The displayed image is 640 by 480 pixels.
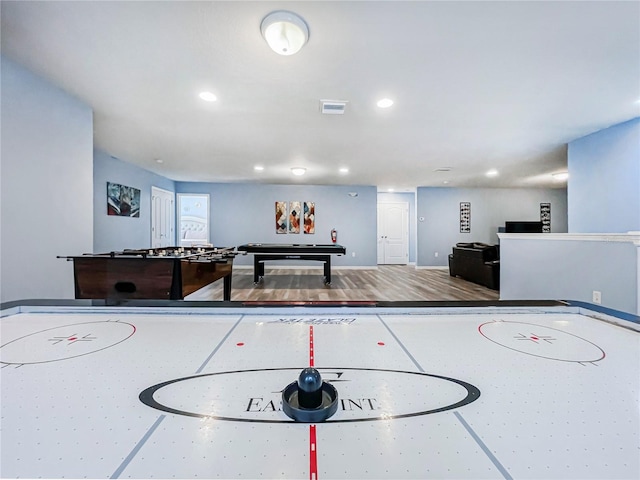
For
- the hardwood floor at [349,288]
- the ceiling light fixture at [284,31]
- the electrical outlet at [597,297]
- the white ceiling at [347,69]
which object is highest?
the white ceiling at [347,69]

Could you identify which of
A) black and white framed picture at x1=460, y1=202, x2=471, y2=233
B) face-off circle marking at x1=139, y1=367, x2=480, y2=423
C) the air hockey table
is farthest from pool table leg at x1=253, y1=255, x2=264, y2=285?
black and white framed picture at x1=460, y1=202, x2=471, y2=233

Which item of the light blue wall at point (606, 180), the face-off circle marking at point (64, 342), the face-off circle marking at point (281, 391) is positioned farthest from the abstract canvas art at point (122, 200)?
the light blue wall at point (606, 180)

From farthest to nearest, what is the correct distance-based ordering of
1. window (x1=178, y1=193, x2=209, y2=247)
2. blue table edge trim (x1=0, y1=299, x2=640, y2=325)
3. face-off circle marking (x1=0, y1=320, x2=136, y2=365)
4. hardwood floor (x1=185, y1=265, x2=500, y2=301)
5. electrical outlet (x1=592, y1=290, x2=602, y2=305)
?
window (x1=178, y1=193, x2=209, y2=247), hardwood floor (x1=185, y1=265, x2=500, y2=301), electrical outlet (x1=592, y1=290, x2=602, y2=305), blue table edge trim (x1=0, y1=299, x2=640, y2=325), face-off circle marking (x1=0, y1=320, x2=136, y2=365)

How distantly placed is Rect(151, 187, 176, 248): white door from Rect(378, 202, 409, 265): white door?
606 centimetres

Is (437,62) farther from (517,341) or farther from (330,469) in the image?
(330,469)

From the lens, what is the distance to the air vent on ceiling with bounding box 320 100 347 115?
9.02ft

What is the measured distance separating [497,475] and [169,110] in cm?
363

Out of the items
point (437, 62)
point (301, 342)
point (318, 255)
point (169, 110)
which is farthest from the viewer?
point (318, 255)

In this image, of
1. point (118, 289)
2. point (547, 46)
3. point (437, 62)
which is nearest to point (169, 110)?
point (118, 289)

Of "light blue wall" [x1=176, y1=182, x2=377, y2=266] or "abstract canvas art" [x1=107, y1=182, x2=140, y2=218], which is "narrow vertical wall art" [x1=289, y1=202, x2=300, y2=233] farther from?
"abstract canvas art" [x1=107, y1=182, x2=140, y2=218]

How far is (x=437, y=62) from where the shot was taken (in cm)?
210

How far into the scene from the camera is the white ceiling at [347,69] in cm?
166

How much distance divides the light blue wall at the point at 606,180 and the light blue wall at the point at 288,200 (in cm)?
442

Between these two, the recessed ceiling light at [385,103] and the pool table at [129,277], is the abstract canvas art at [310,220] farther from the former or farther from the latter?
the pool table at [129,277]
